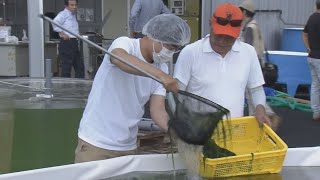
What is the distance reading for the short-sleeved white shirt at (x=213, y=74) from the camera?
3.08 meters

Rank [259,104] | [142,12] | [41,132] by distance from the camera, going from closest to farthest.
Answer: [259,104] → [41,132] → [142,12]

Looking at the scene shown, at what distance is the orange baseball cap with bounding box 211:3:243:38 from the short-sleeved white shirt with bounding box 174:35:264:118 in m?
0.17

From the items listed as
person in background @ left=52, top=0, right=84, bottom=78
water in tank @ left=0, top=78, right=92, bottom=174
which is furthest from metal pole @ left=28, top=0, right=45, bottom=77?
person in background @ left=52, top=0, right=84, bottom=78

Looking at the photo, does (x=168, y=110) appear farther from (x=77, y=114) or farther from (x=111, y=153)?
(x=77, y=114)

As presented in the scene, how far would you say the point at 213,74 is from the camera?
3.09 m

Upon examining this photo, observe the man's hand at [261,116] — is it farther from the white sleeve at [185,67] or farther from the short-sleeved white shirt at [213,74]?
the white sleeve at [185,67]

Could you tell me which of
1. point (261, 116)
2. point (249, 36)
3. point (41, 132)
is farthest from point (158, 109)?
point (249, 36)

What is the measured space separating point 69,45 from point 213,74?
571 centimetres

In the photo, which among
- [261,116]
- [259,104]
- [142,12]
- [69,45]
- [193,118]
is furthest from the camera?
[69,45]

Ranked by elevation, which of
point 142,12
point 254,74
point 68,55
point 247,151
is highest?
point 142,12

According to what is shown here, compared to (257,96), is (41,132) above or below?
below

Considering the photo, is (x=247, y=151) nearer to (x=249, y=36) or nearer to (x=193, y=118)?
(x=193, y=118)

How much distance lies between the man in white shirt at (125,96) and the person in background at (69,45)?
5576 millimetres

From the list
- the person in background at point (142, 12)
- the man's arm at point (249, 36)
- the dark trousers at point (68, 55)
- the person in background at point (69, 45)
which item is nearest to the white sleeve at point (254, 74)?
the man's arm at point (249, 36)
